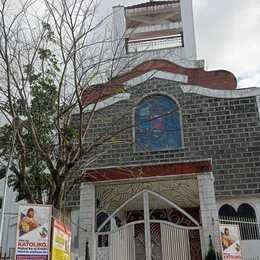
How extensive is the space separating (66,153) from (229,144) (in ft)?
25.2

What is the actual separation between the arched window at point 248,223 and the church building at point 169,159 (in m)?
0.04

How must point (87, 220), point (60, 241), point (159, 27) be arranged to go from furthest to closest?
point (159, 27) → point (87, 220) → point (60, 241)

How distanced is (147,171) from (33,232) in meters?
4.72

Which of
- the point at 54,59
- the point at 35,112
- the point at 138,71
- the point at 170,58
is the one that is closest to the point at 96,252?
the point at 35,112

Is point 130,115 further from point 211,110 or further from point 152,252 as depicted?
point 152,252

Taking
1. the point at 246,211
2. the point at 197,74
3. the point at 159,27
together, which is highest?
the point at 159,27

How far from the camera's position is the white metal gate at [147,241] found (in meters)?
11.8

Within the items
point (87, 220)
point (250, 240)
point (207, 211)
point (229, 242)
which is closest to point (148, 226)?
point (207, 211)

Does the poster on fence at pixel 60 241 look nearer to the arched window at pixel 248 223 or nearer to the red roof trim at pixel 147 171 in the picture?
the red roof trim at pixel 147 171

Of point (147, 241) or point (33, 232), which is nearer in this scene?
point (33, 232)

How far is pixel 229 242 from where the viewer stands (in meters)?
11.2

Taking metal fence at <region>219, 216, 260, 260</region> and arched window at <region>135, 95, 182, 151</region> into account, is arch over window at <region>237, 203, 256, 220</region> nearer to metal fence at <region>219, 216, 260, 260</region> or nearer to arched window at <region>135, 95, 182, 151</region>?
metal fence at <region>219, 216, 260, 260</region>

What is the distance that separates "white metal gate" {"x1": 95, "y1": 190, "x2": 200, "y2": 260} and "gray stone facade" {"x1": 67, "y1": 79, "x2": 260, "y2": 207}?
3.71 metres

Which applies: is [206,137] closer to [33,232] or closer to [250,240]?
[250,240]
